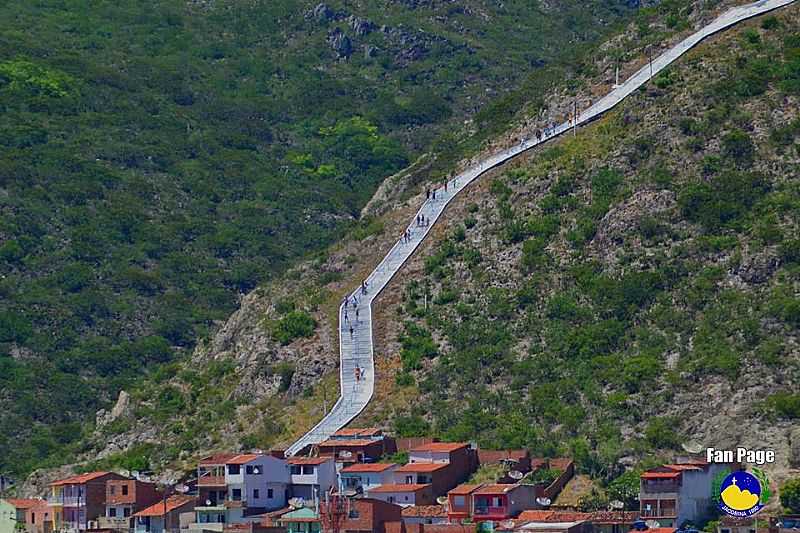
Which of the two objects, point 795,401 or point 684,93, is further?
point 684,93

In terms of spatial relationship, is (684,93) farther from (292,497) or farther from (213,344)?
(292,497)

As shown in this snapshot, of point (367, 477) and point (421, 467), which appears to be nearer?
point (367, 477)

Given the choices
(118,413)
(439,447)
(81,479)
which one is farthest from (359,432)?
(118,413)

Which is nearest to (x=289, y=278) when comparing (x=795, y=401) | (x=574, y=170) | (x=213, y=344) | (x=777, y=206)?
(x=213, y=344)

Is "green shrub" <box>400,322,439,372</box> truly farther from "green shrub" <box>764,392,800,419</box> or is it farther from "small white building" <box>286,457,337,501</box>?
"green shrub" <box>764,392,800,419</box>

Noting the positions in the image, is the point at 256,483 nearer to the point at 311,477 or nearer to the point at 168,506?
the point at 311,477

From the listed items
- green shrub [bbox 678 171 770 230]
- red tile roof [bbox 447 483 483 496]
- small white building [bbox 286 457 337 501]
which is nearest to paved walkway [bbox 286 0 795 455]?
small white building [bbox 286 457 337 501]
